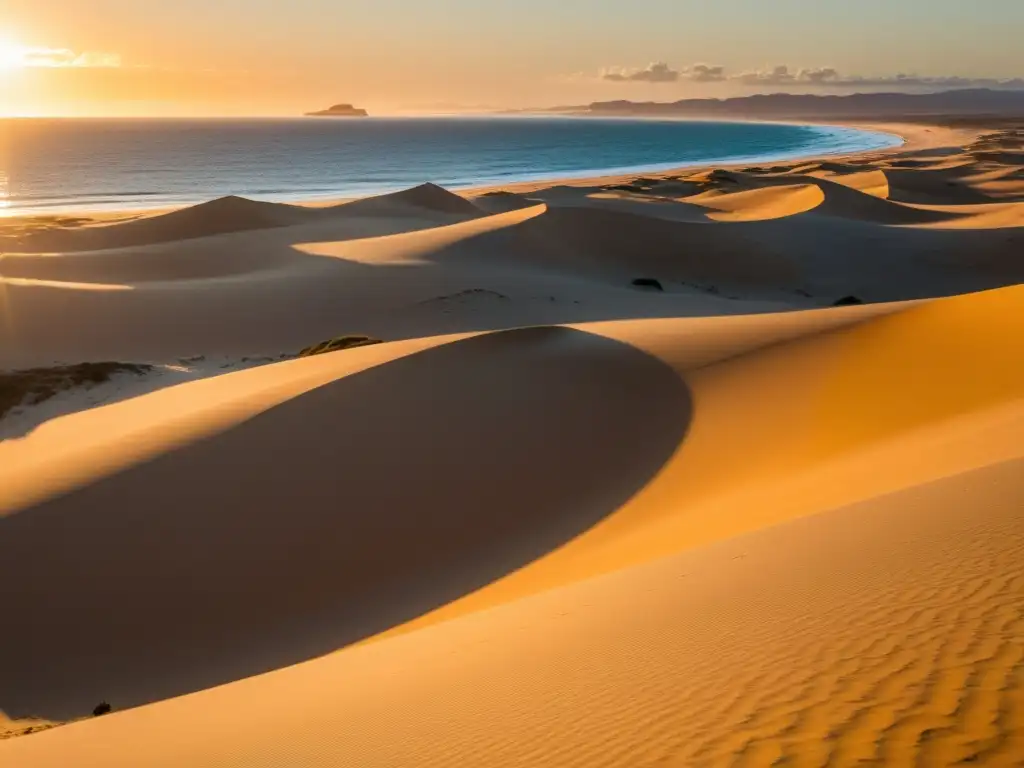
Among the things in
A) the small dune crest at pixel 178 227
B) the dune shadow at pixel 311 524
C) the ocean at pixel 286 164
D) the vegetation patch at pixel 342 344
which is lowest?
the dune shadow at pixel 311 524

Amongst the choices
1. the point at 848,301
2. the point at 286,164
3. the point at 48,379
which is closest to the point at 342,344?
the point at 48,379

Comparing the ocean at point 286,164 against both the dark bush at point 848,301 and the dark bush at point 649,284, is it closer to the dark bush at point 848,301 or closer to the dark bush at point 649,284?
the dark bush at point 649,284

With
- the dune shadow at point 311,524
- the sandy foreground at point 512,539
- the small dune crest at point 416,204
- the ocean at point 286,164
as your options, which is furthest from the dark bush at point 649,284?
the ocean at point 286,164

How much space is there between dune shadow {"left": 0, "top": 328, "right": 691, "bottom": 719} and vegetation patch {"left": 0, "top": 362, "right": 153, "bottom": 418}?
206 inches

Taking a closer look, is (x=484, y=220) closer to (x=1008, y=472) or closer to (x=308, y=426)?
(x=308, y=426)

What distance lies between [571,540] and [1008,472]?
335 cm

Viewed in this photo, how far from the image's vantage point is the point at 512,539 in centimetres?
797

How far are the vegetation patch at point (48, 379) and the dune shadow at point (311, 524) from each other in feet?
17.1

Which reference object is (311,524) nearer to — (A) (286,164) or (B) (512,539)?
(B) (512,539)

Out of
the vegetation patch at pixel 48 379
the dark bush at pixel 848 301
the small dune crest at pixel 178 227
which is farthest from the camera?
the small dune crest at pixel 178 227

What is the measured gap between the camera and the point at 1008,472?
18.3 ft

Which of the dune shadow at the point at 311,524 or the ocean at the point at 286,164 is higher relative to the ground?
the ocean at the point at 286,164

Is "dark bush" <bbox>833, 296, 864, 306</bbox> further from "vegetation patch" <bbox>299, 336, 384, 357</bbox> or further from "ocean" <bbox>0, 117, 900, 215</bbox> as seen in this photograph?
"ocean" <bbox>0, 117, 900, 215</bbox>

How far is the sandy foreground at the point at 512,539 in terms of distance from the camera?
3537mm
